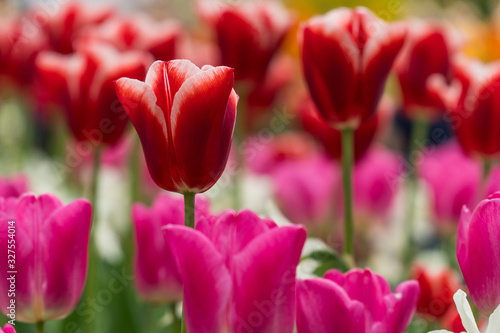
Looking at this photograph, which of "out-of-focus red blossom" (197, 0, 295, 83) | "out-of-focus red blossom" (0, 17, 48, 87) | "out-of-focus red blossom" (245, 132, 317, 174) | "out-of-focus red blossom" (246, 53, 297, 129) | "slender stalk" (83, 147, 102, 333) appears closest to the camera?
"slender stalk" (83, 147, 102, 333)

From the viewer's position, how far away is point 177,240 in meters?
0.45

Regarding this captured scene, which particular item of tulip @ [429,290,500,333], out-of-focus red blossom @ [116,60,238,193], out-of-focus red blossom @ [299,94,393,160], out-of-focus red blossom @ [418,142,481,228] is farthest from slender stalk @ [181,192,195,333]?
out-of-focus red blossom @ [418,142,481,228]

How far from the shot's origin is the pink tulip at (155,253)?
76cm

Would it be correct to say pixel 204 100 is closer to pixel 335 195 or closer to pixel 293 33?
pixel 335 195

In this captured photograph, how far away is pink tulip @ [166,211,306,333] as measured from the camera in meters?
0.45

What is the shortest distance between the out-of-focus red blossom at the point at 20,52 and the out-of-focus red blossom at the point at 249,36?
14.9 inches

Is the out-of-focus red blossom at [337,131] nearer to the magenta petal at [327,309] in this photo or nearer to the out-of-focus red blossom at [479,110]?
the out-of-focus red blossom at [479,110]

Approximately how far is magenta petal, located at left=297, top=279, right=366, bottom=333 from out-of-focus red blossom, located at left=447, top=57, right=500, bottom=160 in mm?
427

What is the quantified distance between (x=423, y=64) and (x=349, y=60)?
371 mm

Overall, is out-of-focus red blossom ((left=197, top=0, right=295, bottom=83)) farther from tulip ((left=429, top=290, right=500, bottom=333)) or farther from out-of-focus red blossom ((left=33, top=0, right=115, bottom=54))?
tulip ((left=429, top=290, right=500, bottom=333))

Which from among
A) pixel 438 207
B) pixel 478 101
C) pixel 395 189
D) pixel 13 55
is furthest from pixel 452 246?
pixel 13 55

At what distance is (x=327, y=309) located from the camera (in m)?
0.47

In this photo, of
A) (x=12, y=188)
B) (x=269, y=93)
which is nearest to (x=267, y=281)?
(x=12, y=188)

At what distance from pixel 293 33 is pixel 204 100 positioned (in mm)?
2766
